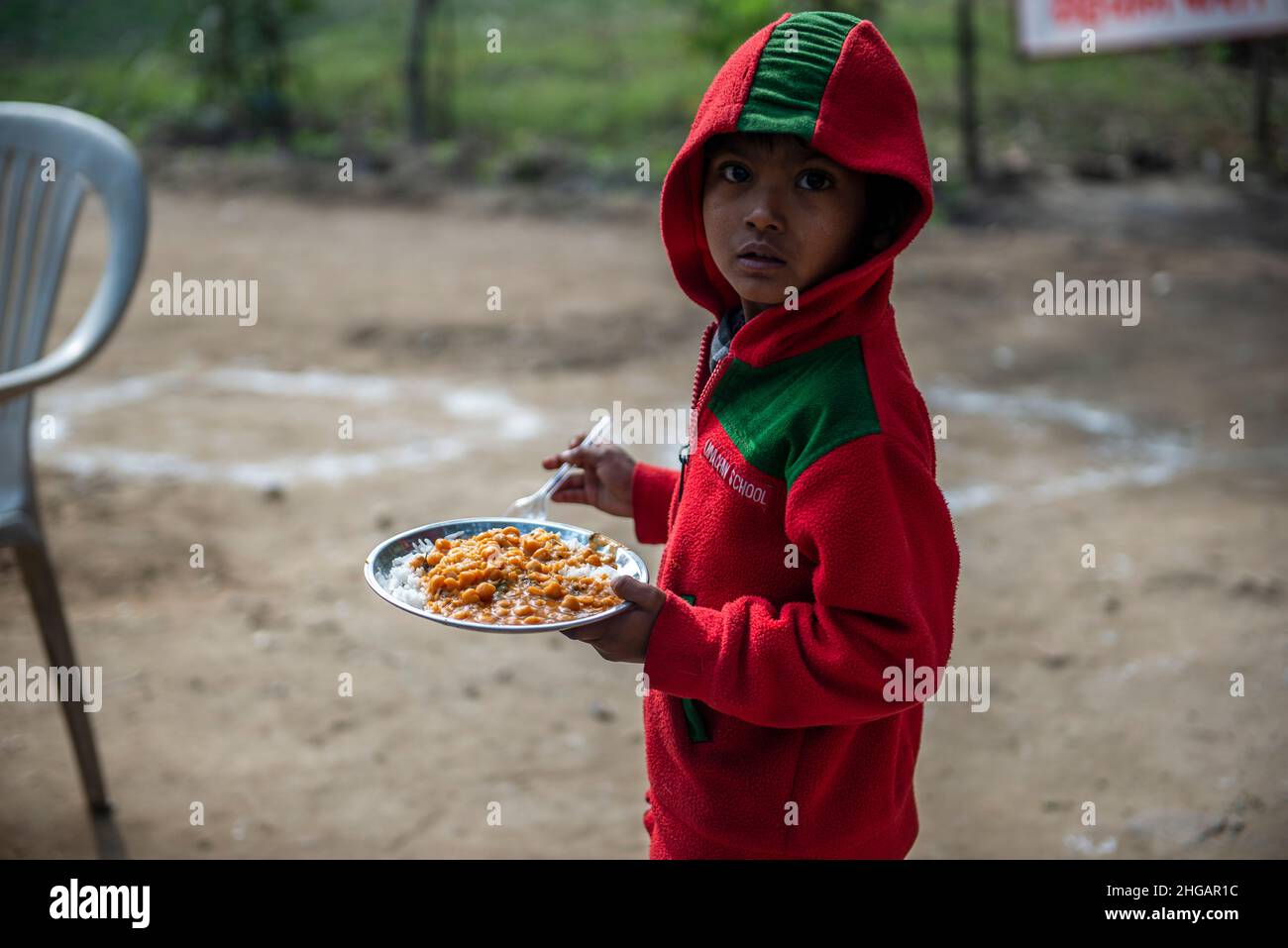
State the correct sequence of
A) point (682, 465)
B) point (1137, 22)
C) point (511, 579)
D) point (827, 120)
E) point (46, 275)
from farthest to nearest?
point (1137, 22)
point (46, 275)
point (682, 465)
point (511, 579)
point (827, 120)

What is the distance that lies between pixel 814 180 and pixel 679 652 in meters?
0.59

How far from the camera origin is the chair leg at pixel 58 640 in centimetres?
281

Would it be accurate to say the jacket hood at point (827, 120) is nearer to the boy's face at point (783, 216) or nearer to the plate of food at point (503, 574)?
the boy's face at point (783, 216)

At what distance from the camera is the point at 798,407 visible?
151cm

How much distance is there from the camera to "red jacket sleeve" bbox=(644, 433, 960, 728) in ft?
4.70

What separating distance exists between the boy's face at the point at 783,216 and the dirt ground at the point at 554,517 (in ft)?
5.73

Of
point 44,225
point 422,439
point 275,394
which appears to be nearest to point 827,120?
point 44,225

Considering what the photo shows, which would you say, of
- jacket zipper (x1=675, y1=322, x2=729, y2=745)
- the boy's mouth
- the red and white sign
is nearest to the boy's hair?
the boy's mouth

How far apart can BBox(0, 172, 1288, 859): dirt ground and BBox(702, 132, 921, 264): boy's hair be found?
5.77 ft

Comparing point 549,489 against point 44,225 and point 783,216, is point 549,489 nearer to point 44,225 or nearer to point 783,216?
→ point 783,216

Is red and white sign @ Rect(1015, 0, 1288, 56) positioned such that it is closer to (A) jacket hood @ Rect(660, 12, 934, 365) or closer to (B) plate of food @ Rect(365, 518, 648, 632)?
(A) jacket hood @ Rect(660, 12, 934, 365)

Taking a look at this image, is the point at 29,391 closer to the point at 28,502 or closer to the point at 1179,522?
the point at 28,502

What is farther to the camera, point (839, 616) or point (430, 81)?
point (430, 81)

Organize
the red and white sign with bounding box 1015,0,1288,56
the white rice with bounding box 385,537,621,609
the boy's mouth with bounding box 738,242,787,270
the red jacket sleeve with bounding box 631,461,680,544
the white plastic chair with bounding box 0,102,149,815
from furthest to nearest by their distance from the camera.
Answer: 1. the red and white sign with bounding box 1015,0,1288,56
2. the white plastic chair with bounding box 0,102,149,815
3. the red jacket sleeve with bounding box 631,461,680,544
4. the white rice with bounding box 385,537,621,609
5. the boy's mouth with bounding box 738,242,787,270
